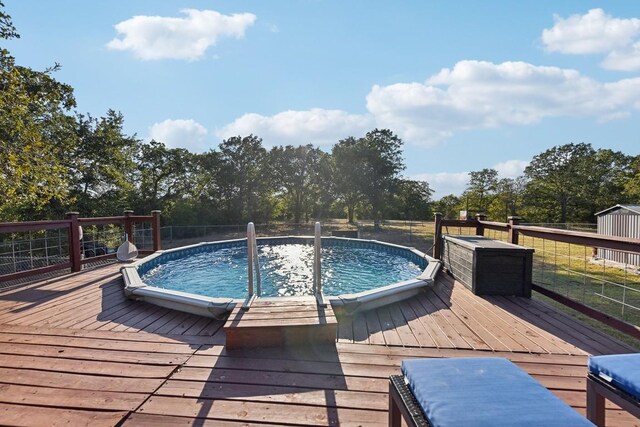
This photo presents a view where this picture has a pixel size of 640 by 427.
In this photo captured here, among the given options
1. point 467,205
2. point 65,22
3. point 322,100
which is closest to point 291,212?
point 322,100


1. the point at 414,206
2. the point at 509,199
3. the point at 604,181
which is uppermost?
the point at 604,181

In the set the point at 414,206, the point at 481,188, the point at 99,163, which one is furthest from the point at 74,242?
the point at 481,188

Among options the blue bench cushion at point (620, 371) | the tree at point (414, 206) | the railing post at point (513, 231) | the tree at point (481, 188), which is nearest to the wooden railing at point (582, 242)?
the railing post at point (513, 231)

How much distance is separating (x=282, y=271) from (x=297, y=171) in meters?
16.3

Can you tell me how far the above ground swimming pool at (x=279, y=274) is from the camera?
342 cm

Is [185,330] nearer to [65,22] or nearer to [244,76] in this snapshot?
[65,22]

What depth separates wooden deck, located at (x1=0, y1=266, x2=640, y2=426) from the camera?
1.72 meters

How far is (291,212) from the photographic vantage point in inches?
1005

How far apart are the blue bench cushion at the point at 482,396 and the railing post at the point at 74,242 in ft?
18.7

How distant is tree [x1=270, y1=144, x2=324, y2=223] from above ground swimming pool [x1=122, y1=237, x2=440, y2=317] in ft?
43.0

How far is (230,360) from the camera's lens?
229cm

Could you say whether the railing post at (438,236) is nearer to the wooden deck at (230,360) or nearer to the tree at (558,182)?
the wooden deck at (230,360)

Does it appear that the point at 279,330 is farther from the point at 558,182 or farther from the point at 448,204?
the point at 448,204

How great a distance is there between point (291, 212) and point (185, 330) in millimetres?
22685
